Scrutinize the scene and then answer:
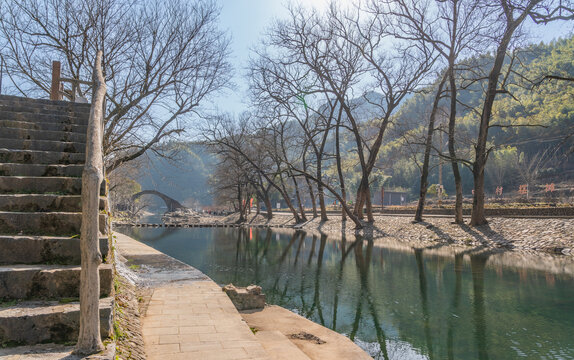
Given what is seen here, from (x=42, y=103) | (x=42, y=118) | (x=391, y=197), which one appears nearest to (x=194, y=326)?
(x=42, y=118)

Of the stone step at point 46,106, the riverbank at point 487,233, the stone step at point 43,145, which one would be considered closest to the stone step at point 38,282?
the stone step at point 43,145

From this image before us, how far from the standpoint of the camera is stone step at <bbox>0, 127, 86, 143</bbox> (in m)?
5.71

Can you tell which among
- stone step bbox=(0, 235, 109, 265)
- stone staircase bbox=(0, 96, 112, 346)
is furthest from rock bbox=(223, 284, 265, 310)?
stone step bbox=(0, 235, 109, 265)

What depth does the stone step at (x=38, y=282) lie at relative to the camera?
3.17 metres

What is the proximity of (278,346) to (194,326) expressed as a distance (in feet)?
3.89

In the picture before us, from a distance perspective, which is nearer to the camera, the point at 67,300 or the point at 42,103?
the point at 67,300

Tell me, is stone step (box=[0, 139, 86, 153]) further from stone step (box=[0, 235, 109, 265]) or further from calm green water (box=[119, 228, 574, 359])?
calm green water (box=[119, 228, 574, 359])

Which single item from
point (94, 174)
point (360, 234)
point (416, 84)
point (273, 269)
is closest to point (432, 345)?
point (94, 174)

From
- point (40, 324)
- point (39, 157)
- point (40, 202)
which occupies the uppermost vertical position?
point (39, 157)

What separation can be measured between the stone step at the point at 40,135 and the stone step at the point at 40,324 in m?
3.65

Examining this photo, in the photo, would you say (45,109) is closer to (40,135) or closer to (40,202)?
(40,135)

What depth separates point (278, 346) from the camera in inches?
199

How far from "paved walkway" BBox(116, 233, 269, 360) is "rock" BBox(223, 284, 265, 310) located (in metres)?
0.37

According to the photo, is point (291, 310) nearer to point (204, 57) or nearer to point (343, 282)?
point (343, 282)
